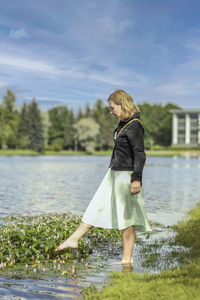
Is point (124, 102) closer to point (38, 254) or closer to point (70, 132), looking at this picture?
point (38, 254)

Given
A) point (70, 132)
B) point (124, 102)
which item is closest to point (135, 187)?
point (124, 102)

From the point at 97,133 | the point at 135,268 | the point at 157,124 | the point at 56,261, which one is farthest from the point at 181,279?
the point at 157,124

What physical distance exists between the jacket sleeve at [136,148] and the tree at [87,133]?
10870 centimetres

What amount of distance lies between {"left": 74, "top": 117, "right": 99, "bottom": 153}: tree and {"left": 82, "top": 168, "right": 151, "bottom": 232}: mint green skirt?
108468mm

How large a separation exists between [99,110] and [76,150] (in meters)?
16.8

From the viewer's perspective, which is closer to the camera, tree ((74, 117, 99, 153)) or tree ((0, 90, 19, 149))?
tree ((0, 90, 19, 149))

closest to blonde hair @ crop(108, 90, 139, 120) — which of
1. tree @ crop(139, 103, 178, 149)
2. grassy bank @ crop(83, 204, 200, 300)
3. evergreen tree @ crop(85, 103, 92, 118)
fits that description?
grassy bank @ crop(83, 204, 200, 300)

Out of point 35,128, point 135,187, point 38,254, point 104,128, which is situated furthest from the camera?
point 104,128

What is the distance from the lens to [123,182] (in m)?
5.84

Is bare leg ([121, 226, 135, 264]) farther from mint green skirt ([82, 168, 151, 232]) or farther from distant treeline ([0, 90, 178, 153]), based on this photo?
distant treeline ([0, 90, 178, 153])

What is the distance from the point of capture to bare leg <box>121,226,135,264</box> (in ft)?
20.0

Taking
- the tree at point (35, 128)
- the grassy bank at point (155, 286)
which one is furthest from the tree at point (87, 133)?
the grassy bank at point (155, 286)

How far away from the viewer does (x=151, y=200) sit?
17.4 m

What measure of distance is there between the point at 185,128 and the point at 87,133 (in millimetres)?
50686
